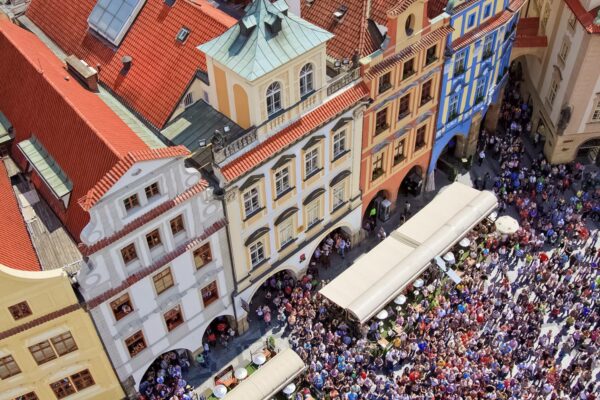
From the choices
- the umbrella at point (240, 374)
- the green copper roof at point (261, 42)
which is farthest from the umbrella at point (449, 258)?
the green copper roof at point (261, 42)

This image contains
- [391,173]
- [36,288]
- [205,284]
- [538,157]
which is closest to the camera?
[36,288]

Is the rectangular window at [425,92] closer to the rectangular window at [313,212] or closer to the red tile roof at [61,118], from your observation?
the rectangular window at [313,212]

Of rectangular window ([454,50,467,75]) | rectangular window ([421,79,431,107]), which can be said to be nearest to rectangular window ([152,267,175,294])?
rectangular window ([421,79,431,107])

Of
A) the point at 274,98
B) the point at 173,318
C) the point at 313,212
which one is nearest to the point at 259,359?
the point at 173,318

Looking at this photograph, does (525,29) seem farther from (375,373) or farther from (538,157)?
(375,373)

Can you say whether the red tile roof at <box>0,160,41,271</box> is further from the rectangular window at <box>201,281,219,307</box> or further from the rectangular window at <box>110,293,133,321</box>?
the rectangular window at <box>201,281,219,307</box>

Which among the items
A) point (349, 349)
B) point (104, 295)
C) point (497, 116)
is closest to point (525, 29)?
point (497, 116)
